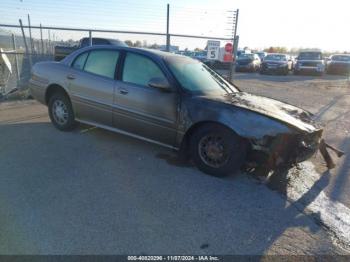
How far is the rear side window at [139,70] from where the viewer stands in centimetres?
479

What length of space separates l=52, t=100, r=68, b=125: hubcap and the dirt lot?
0.76m

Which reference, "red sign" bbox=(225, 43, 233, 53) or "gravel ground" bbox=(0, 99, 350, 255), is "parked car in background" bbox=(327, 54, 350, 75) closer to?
"red sign" bbox=(225, 43, 233, 53)

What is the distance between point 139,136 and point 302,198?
2.47 metres

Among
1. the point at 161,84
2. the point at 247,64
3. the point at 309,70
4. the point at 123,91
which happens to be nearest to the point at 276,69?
the point at 247,64

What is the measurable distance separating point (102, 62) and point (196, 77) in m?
1.64

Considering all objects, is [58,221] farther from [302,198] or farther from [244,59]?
[244,59]

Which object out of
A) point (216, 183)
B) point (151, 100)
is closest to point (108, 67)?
point (151, 100)

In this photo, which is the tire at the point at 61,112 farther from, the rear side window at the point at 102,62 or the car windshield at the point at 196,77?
the car windshield at the point at 196,77

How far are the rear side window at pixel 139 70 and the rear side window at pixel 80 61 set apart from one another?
3.23 feet

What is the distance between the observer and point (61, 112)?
5926 mm

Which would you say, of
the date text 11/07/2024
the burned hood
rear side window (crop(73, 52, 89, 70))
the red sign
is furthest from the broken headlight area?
the red sign

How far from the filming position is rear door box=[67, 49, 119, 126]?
5197 mm

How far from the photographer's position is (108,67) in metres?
5.27

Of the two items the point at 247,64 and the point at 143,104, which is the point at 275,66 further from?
the point at 143,104
